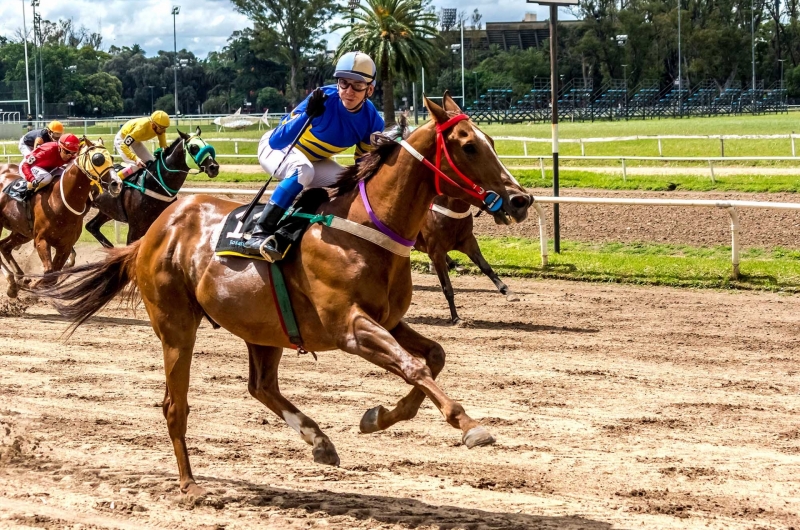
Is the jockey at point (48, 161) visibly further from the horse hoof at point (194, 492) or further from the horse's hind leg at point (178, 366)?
the horse hoof at point (194, 492)

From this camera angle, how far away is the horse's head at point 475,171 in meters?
4.96

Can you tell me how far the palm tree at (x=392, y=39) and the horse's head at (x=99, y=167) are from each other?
20440mm

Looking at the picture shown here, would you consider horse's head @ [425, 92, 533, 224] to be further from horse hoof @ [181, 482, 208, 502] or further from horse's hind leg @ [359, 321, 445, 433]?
horse hoof @ [181, 482, 208, 502]

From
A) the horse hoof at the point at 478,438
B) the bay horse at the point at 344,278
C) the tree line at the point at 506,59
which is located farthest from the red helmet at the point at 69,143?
the tree line at the point at 506,59

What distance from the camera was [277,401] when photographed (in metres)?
5.99

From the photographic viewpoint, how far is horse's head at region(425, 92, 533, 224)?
16.3 ft

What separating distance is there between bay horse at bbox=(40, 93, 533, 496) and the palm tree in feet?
87.2

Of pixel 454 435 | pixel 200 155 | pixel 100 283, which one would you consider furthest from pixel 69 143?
pixel 454 435

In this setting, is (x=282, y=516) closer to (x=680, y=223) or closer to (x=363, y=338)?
(x=363, y=338)

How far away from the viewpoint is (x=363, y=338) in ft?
16.5

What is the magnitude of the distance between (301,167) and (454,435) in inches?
85.7

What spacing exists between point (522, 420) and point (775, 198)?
13082 mm

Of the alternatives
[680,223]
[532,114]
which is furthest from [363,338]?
[532,114]

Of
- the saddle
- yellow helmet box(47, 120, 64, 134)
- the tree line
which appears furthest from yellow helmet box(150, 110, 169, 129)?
the tree line
